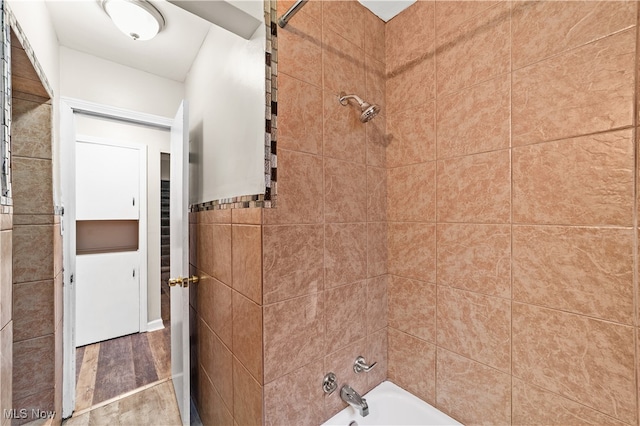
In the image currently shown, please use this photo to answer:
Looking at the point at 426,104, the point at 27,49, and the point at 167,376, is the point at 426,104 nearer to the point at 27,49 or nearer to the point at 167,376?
the point at 27,49

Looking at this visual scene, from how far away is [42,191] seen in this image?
960 millimetres

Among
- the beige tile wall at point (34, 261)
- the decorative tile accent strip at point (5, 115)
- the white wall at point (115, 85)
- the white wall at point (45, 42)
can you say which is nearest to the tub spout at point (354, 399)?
the beige tile wall at point (34, 261)

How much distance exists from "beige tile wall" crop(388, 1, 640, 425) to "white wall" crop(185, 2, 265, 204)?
0.68m

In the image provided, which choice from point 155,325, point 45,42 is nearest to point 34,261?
point 45,42

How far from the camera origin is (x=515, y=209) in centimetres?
82

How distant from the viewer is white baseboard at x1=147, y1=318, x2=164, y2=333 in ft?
6.32

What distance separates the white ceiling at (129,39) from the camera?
1.12 metres

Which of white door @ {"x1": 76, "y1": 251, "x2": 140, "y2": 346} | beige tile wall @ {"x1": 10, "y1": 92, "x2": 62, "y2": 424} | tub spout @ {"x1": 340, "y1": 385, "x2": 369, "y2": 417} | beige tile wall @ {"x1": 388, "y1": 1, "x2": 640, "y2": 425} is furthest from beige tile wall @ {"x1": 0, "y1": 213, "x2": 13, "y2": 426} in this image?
white door @ {"x1": 76, "y1": 251, "x2": 140, "y2": 346}

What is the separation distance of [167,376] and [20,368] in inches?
36.3

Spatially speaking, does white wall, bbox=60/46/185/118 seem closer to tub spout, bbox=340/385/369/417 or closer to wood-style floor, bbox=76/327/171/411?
wood-style floor, bbox=76/327/171/411

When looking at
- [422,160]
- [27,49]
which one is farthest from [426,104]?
[27,49]

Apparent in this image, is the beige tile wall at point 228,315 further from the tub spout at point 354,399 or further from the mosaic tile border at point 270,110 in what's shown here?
the tub spout at point 354,399

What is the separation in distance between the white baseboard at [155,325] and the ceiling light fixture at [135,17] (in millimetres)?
1986

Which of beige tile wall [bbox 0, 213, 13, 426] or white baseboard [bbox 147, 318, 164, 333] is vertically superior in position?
beige tile wall [bbox 0, 213, 13, 426]
